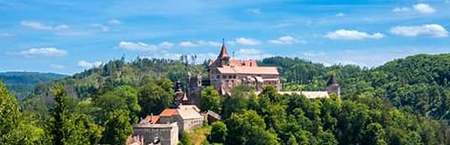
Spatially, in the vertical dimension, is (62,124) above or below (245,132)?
above

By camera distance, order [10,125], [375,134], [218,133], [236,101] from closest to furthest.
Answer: [10,125], [218,133], [236,101], [375,134]

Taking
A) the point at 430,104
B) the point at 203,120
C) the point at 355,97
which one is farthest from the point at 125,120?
the point at 430,104

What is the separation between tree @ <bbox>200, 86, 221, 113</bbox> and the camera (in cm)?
9475

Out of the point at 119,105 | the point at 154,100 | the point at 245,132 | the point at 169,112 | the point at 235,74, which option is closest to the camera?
the point at 169,112

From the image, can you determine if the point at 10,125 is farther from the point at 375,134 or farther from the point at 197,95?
the point at 375,134

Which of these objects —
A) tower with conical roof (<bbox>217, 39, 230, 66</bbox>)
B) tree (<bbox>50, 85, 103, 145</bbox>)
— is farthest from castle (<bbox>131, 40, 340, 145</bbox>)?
tree (<bbox>50, 85, 103, 145</bbox>)

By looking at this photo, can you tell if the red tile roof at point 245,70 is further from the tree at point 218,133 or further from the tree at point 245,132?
the tree at point 218,133

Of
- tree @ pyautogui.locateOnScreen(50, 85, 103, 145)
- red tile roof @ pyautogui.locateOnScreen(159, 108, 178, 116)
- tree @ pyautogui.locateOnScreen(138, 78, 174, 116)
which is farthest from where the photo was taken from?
tree @ pyautogui.locateOnScreen(138, 78, 174, 116)

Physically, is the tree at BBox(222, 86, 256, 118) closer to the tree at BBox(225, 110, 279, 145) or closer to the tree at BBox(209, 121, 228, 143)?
the tree at BBox(225, 110, 279, 145)


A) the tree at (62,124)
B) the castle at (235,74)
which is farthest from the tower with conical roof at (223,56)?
the tree at (62,124)

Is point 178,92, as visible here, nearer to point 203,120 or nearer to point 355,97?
point 203,120

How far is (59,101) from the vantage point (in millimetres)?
43469

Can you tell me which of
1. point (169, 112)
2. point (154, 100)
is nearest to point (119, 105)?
point (154, 100)

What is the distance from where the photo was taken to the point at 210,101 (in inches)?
3728
